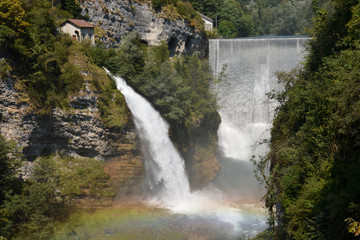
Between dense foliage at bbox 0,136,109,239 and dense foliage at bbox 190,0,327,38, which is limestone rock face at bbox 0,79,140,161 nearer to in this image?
dense foliage at bbox 0,136,109,239

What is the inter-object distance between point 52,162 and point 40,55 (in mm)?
5997

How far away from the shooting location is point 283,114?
15.8m

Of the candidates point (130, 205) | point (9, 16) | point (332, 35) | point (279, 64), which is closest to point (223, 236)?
point (130, 205)

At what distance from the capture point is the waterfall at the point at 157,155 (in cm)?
2202

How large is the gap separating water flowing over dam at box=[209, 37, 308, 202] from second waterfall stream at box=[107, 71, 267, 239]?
405 inches

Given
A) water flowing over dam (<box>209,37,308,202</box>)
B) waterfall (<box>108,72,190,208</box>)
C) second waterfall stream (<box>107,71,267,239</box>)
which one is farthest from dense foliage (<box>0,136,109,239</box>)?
water flowing over dam (<box>209,37,308,202</box>)

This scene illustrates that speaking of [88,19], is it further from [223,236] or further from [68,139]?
[223,236]

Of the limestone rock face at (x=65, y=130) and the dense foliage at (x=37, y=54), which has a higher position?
the dense foliage at (x=37, y=54)

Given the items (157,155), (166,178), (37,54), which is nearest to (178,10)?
(157,155)

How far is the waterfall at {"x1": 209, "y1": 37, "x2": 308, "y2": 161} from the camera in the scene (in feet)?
113

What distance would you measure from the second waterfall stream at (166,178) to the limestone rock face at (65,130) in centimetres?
159

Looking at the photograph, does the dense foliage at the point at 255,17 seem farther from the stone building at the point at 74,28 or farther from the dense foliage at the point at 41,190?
the dense foliage at the point at 41,190

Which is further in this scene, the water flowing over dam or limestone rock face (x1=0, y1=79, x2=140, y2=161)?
the water flowing over dam

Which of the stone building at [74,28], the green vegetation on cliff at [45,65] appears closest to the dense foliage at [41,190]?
the green vegetation on cliff at [45,65]
